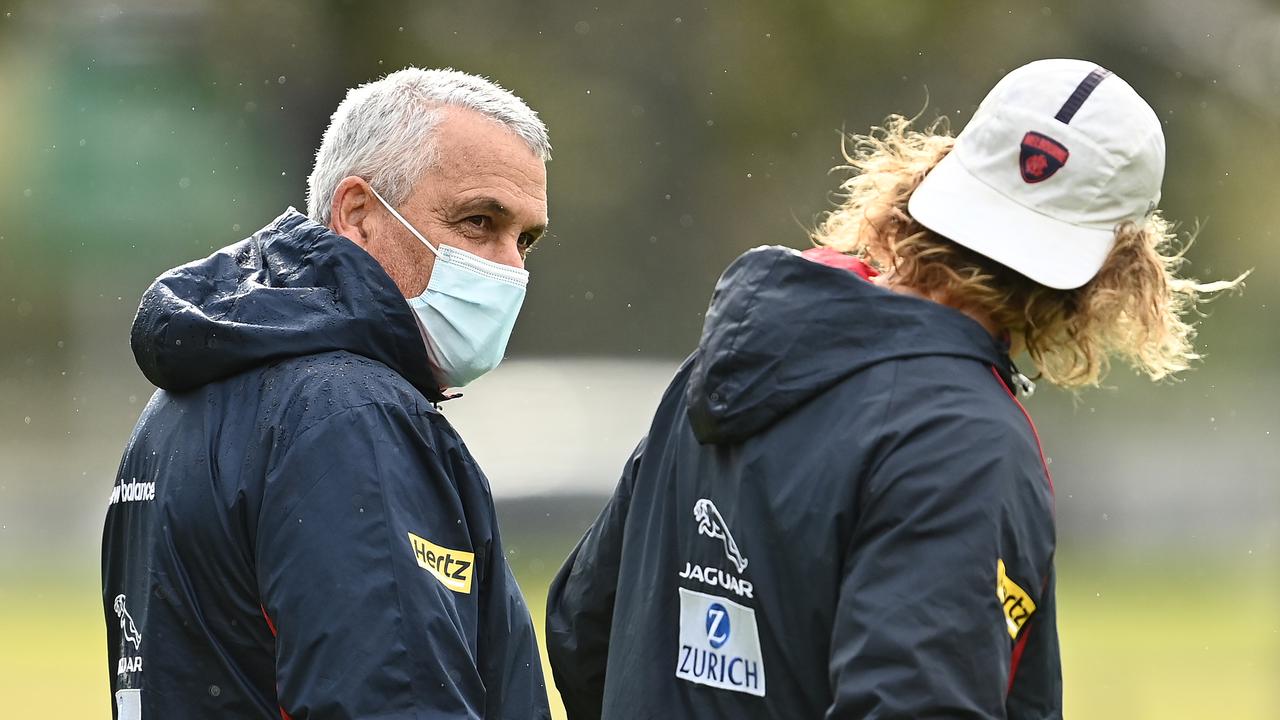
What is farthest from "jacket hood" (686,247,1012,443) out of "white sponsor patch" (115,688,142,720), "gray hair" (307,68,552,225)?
A: "white sponsor patch" (115,688,142,720)

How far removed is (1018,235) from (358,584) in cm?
96

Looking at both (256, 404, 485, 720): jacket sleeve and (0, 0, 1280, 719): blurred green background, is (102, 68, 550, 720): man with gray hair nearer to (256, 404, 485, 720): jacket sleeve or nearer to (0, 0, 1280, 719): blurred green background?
(256, 404, 485, 720): jacket sleeve

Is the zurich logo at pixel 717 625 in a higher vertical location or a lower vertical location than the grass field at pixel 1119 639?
higher

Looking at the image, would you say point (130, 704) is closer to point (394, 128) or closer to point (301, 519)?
point (301, 519)

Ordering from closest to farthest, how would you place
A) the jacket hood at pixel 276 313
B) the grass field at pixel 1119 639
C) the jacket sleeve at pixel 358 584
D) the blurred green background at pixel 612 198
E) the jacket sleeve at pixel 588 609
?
the jacket sleeve at pixel 358 584 → the jacket hood at pixel 276 313 → the jacket sleeve at pixel 588 609 → the grass field at pixel 1119 639 → the blurred green background at pixel 612 198

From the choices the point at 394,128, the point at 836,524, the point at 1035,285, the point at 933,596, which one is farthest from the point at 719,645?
the point at 394,128

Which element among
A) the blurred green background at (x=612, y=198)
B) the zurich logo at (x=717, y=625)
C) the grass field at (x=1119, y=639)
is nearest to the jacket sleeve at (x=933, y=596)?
the zurich logo at (x=717, y=625)

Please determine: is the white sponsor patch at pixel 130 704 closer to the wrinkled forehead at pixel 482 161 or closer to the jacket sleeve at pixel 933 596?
the wrinkled forehead at pixel 482 161

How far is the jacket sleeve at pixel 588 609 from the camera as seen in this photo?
246 cm

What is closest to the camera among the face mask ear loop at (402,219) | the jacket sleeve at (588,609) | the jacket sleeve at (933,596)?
the jacket sleeve at (933,596)

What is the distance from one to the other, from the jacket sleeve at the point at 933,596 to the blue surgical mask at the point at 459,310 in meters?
0.98

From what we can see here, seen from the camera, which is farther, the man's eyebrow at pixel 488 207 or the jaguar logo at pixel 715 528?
the man's eyebrow at pixel 488 207

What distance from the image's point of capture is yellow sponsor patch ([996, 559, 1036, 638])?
183cm

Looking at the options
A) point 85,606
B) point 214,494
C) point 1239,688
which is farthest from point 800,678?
point 85,606
